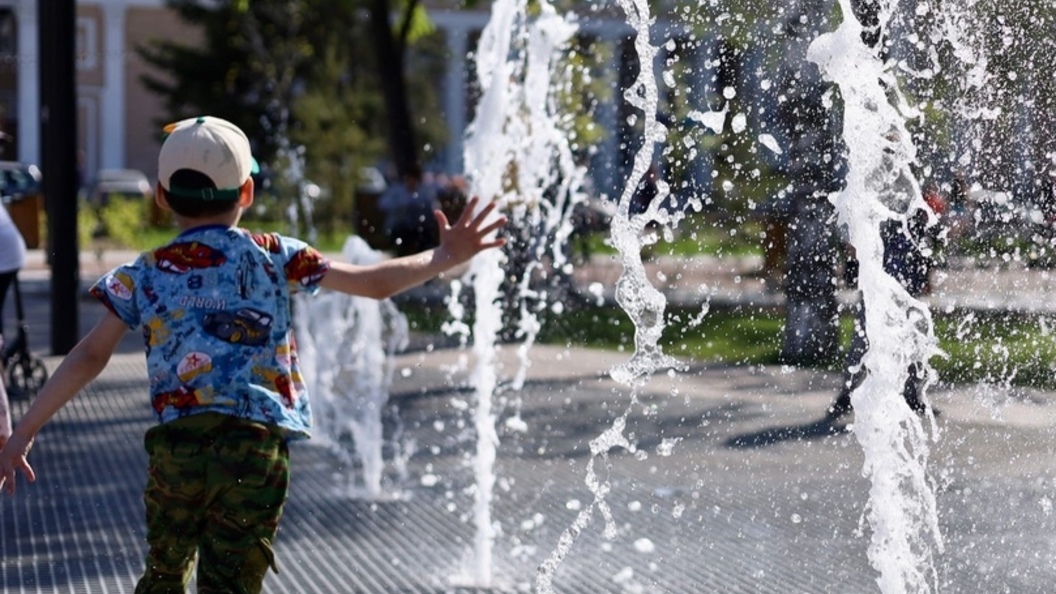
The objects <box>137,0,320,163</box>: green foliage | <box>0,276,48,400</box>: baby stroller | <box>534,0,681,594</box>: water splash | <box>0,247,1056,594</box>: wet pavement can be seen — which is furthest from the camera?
<box>137,0,320,163</box>: green foliage

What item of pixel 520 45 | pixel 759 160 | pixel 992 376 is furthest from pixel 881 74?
pixel 759 160

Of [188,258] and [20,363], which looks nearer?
[188,258]

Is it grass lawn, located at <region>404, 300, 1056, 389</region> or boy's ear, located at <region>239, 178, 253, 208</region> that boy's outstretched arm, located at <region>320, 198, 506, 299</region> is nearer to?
boy's ear, located at <region>239, 178, 253, 208</region>

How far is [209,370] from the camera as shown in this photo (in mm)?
3535

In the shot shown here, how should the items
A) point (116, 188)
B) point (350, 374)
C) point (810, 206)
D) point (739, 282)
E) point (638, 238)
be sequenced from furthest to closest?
point (116, 188), point (739, 282), point (350, 374), point (810, 206), point (638, 238)

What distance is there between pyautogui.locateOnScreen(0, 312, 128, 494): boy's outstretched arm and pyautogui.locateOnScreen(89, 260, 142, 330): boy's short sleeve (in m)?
0.02

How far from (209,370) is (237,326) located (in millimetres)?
109

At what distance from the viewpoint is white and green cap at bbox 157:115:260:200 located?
3590 mm

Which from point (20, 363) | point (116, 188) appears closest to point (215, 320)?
point (20, 363)

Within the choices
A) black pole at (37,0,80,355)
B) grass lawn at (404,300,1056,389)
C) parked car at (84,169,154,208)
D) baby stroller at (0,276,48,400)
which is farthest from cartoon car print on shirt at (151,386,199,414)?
parked car at (84,169,154,208)

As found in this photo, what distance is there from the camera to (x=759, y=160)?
39.1 feet

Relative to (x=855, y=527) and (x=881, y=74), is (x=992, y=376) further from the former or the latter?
(x=881, y=74)

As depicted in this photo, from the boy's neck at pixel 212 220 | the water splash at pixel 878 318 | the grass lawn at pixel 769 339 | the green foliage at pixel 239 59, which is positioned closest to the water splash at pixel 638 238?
the water splash at pixel 878 318

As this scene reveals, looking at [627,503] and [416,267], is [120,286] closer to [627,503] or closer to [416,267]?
[416,267]
